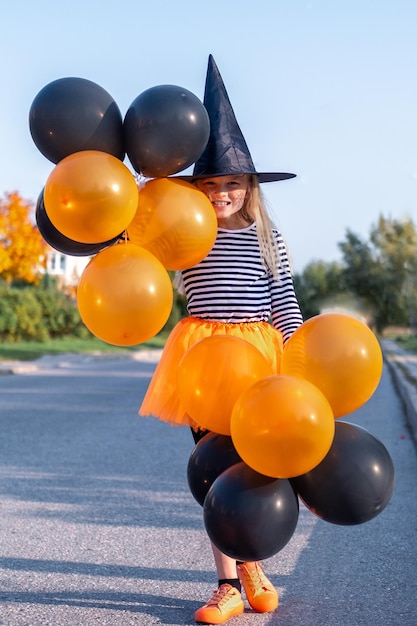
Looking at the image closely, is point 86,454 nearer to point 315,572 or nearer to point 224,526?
point 315,572

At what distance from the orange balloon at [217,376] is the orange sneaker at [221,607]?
28.7 inches

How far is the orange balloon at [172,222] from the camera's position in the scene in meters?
3.05

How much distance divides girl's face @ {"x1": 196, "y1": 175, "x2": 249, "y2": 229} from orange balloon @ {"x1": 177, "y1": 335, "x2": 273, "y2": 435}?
59 cm

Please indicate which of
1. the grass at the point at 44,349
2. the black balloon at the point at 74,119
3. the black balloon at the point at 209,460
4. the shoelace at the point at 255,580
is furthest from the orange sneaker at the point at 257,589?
the grass at the point at 44,349

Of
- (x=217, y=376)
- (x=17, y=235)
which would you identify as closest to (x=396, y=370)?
(x=17, y=235)

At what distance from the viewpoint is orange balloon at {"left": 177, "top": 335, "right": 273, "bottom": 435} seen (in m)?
2.94

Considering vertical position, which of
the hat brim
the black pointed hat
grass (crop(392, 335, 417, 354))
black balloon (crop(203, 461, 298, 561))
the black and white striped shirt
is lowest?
grass (crop(392, 335, 417, 354))

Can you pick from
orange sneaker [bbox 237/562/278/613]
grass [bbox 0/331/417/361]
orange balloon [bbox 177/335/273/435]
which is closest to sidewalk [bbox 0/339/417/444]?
grass [bbox 0/331/417/361]

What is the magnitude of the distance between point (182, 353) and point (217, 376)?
0.45 meters

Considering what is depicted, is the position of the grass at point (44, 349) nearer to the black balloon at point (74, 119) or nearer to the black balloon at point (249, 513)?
the black balloon at point (74, 119)

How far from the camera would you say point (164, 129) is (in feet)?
→ 9.64

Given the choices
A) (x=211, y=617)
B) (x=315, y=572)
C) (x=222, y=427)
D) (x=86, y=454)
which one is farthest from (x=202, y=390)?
(x=86, y=454)

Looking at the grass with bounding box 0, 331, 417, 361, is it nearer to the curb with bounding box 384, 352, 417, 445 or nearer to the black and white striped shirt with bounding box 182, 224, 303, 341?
the curb with bounding box 384, 352, 417, 445

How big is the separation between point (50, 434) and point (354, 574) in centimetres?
497
